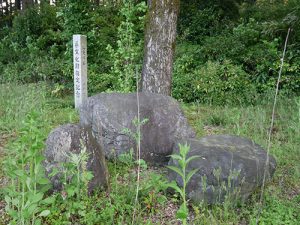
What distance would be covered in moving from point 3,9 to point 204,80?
15.9 meters

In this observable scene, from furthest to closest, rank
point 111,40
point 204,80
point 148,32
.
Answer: point 111,40, point 204,80, point 148,32

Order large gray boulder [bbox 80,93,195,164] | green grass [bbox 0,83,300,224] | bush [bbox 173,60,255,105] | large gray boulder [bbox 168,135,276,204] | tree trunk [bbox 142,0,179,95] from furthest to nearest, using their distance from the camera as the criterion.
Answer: bush [bbox 173,60,255,105], tree trunk [bbox 142,0,179,95], large gray boulder [bbox 80,93,195,164], large gray boulder [bbox 168,135,276,204], green grass [bbox 0,83,300,224]

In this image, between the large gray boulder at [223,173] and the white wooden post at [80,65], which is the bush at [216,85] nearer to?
the white wooden post at [80,65]

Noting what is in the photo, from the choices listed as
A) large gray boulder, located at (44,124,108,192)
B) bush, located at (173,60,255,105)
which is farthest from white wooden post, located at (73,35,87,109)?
large gray boulder, located at (44,124,108,192)

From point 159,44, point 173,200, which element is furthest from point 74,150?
point 159,44

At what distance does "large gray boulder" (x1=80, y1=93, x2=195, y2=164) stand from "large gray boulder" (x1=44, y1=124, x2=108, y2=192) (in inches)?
23.2

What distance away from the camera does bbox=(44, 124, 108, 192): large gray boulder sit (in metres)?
3.01

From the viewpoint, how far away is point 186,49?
10.3 m

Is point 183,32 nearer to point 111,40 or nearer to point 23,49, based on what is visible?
point 111,40

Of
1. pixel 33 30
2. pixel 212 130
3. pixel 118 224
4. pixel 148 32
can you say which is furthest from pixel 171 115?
pixel 33 30

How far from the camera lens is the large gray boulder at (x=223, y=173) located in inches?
113

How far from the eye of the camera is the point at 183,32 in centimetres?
1221

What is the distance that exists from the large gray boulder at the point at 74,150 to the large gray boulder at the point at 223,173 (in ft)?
2.21

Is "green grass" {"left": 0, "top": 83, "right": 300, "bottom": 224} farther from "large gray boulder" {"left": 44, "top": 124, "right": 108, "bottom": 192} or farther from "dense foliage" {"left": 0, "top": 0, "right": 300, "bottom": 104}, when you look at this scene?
"dense foliage" {"left": 0, "top": 0, "right": 300, "bottom": 104}
